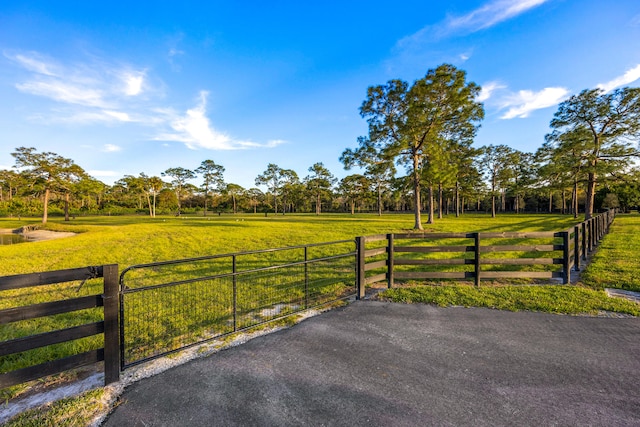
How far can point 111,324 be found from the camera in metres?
3.04

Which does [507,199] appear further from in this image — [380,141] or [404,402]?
[404,402]

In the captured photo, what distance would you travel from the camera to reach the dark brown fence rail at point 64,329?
8.30 feet

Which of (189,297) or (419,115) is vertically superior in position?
(419,115)

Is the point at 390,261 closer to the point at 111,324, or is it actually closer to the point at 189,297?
the point at 189,297

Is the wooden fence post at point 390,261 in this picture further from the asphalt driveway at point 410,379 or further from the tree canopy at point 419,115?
the tree canopy at point 419,115

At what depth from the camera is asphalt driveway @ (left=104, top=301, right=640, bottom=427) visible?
2443 mm

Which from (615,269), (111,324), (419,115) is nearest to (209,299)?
(111,324)

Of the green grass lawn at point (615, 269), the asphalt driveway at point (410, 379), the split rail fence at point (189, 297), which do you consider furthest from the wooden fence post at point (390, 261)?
the green grass lawn at point (615, 269)

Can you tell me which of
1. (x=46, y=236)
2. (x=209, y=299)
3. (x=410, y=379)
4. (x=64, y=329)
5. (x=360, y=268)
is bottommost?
(x=46, y=236)

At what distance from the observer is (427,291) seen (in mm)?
6051

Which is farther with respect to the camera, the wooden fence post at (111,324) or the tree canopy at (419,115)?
the tree canopy at (419,115)

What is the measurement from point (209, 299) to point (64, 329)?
3496 mm

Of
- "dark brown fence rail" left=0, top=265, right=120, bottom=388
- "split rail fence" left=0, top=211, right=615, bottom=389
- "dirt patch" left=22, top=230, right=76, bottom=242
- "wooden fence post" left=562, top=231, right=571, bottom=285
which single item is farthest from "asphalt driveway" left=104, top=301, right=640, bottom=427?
"dirt patch" left=22, top=230, right=76, bottom=242

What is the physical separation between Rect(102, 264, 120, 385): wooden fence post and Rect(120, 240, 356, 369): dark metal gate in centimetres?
12
